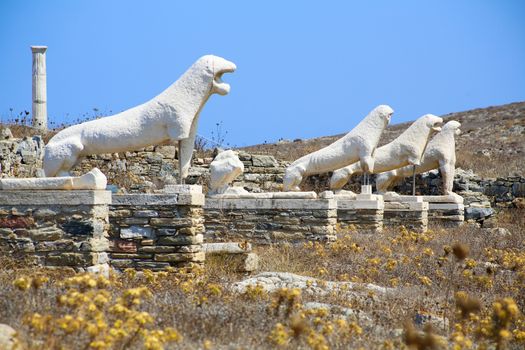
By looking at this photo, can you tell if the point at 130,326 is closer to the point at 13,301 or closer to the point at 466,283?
the point at 13,301

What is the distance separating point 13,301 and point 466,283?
5502 mm

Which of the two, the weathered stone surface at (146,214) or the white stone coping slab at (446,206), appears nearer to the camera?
the weathered stone surface at (146,214)

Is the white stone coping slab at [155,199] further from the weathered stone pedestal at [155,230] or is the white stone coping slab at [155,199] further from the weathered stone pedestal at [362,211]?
the weathered stone pedestal at [362,211]

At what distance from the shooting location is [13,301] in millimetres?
5621

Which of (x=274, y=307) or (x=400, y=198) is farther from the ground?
(x=400, y=198)

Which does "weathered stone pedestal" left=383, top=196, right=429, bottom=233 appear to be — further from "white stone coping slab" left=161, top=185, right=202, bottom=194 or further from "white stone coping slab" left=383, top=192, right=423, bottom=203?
"white stone coping slab" left=161, top=185, right=202, bottom=194

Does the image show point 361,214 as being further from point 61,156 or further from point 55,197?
point 55,197

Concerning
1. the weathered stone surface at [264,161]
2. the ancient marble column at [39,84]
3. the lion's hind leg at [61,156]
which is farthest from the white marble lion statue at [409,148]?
the ancient marble column at [39,84]

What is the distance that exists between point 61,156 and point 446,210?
452 inches

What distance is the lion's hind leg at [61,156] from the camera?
9.28 metres

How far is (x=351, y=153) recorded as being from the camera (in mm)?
15500

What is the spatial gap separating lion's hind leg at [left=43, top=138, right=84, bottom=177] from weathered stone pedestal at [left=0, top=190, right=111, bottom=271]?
714 millimetres

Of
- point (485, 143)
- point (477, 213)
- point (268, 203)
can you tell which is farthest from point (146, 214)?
point (485, 143)

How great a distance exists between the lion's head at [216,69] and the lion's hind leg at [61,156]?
5.72 feet
